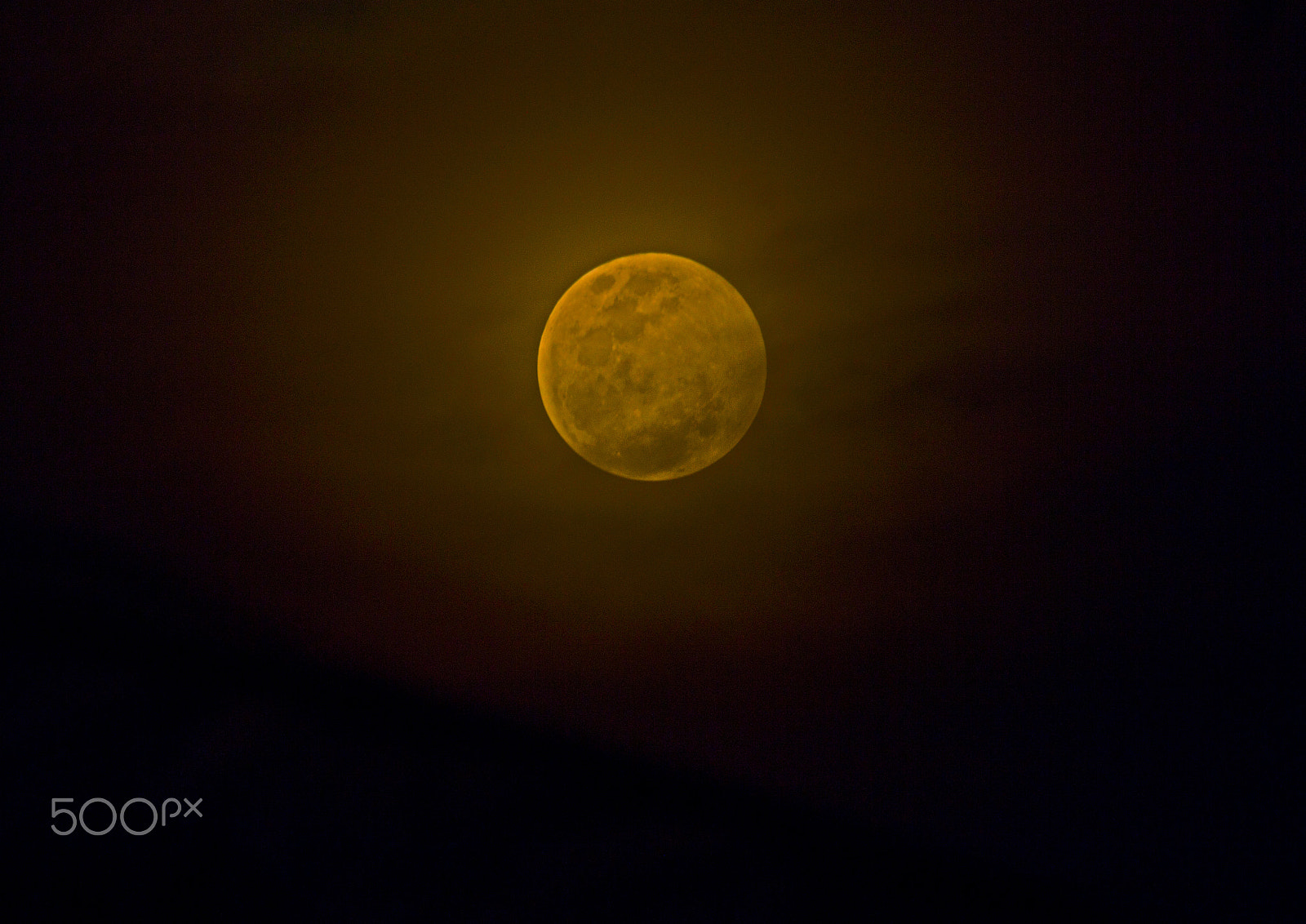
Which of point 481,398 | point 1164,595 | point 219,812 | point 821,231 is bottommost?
point 219,812

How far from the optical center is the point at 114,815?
1.92 metres

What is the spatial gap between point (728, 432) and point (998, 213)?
3.34 ft

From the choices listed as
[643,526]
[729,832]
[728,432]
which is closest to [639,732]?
[729,832]

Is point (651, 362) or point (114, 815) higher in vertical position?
point (651, 362)

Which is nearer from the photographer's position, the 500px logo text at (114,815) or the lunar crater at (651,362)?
the lunar crater at (651,362)

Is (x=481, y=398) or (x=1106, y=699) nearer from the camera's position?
(x=481, y=398)

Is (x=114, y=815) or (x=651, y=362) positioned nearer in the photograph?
(x=651, y=362)

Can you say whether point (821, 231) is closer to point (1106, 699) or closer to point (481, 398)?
point (481, 398)

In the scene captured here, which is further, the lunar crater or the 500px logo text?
the 500px logo text

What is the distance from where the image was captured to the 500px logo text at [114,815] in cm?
189

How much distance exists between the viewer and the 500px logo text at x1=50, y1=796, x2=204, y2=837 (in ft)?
6.19

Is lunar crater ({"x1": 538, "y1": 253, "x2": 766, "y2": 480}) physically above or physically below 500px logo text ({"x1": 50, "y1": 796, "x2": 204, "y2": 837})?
above

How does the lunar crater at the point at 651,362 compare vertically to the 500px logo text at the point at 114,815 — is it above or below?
above

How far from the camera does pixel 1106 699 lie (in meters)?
2.28
